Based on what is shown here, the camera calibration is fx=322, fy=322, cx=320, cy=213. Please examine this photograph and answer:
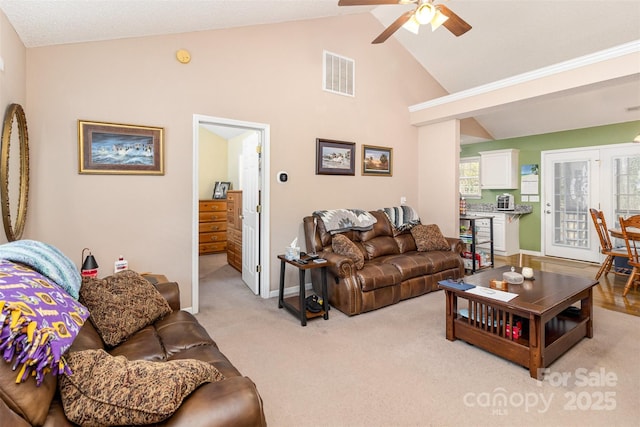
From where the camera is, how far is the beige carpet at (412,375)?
1.84 m

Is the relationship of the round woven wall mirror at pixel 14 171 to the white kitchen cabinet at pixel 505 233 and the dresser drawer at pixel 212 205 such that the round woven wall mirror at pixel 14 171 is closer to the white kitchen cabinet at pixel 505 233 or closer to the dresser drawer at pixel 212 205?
the dresser drawer at pixel 212 205


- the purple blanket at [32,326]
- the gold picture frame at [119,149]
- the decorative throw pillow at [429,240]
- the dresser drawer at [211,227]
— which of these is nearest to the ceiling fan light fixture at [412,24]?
the gold picture frame at [119,149]

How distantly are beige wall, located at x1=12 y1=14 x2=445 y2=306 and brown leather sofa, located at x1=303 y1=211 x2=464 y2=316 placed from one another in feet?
1.72

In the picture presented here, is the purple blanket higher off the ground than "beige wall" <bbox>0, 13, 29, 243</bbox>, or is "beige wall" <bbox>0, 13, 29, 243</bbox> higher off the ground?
Result: "beige wall" <bbox>0, 13, 29, 243</bbox>

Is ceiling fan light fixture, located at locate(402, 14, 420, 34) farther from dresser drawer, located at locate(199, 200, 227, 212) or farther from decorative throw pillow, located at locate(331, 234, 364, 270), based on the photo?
dresser drawer, located at locate(199, 200, 227, 212)

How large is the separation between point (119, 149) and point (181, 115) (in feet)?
2.19

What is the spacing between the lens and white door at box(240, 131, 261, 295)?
397 centimetres

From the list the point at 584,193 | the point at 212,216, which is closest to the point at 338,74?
the point at 212,216

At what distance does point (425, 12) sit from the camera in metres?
2.43

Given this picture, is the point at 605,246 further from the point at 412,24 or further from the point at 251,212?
the point at 251,212

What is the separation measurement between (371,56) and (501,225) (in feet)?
13.4

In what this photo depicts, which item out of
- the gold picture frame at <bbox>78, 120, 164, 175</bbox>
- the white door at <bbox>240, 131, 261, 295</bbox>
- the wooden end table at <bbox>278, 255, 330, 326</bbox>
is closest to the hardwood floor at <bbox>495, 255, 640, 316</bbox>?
the wooden end table at <bbox>278, 255, 330, 326</bbox>

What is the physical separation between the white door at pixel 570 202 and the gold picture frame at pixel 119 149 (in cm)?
665

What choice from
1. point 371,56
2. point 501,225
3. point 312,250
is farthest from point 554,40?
point 312,250
